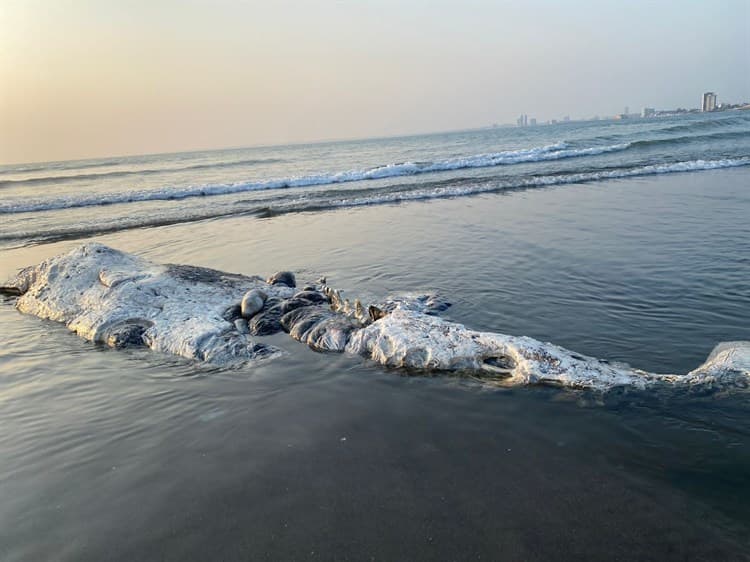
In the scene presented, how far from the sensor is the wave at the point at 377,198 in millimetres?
15945

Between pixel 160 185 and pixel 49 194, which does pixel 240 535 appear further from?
pixel 49 194

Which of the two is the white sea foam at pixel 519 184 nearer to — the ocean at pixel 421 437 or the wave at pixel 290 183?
the wave at pixel 290 183

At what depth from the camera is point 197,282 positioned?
7.11 meters

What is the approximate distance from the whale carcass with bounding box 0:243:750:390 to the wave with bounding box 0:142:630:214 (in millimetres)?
16919

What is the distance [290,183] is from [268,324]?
68.5 ft

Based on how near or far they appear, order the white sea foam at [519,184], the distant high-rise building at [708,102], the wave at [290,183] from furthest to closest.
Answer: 1. the distant high-rise building at [708,102]
2. the wave at [290,183]
3. the white sea foam at [519,184]

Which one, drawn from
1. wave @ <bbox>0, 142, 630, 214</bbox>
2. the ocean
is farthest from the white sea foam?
the ocean

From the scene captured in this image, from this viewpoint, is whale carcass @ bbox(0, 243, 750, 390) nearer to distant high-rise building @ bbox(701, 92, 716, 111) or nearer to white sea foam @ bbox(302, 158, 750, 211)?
white sea foam @ bbox(302, 158, 750, 211)

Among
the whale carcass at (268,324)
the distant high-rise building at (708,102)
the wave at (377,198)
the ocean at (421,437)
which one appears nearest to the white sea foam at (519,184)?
the wave at (377,198)

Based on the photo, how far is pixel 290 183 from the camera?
2564cm

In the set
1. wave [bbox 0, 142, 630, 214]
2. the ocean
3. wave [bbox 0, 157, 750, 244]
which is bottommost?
the ocean

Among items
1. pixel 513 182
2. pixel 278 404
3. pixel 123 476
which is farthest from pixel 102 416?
pixel 513 182

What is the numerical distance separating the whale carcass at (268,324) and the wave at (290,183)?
55.5 feet

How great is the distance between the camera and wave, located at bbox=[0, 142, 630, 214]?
2347 cm
